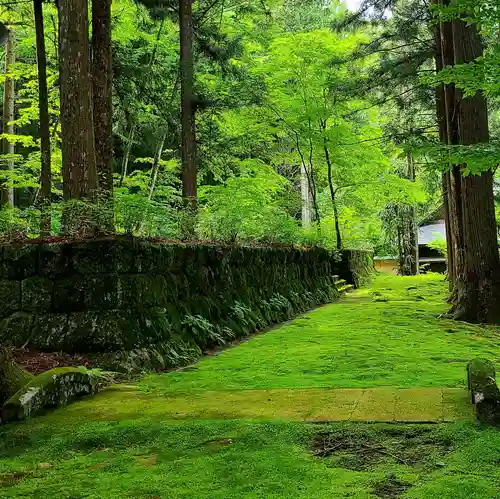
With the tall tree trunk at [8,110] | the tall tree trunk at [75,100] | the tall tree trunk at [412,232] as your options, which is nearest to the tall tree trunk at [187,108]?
the tall tree trunk at [75,100]

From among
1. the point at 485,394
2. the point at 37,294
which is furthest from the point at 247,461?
the point at 37,294

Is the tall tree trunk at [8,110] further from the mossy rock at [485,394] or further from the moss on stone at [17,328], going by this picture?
the mossy rock at [485,394]

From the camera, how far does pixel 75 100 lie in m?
6.80

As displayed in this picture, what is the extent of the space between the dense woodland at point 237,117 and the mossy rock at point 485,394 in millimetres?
2989

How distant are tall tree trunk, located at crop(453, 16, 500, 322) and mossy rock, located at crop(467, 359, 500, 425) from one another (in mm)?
5777

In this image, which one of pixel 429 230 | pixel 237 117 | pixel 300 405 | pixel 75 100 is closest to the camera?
pixel 300 405

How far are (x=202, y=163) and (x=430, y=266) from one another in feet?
80.8

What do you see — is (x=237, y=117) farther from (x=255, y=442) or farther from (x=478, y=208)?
(x=255, y=442)

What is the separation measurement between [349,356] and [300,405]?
2.46 m

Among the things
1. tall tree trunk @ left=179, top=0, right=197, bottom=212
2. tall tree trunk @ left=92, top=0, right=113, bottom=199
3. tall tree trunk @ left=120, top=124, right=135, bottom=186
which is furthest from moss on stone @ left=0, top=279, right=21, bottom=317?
tall tree trunk @ left=120, top=124, right=135, bottom=186

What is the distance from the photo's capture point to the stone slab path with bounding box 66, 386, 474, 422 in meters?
3.48

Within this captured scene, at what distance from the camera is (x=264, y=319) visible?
31.9 feet

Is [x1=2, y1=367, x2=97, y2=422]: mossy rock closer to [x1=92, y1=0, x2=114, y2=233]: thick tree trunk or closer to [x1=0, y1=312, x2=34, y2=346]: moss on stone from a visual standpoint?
[x1=0, y1=312, x2=34, y2=346]: moss on stone

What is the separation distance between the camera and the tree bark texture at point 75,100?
6.78 metres
